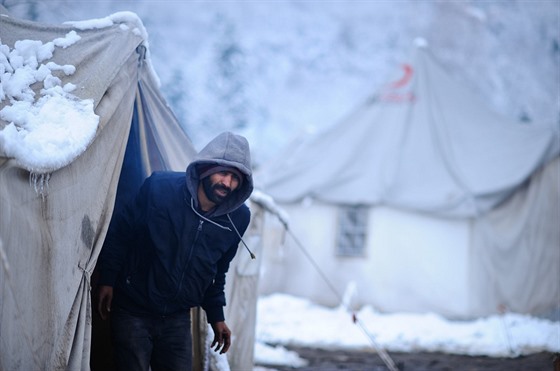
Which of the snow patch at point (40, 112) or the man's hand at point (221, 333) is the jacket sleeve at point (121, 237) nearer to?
the snow patch at point (40, 112)

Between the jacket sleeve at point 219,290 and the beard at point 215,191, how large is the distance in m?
0.27

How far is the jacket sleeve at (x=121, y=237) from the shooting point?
352 centimetres

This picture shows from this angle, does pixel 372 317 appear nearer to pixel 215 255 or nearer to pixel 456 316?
pixel 456 316

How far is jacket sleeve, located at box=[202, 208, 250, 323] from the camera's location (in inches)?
149

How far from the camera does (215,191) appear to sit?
140 inches

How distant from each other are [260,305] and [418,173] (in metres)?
4.21

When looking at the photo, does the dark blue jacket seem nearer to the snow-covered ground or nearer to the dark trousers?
the dark trousers

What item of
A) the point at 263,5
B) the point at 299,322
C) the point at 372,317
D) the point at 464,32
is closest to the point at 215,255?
the point at 299,322

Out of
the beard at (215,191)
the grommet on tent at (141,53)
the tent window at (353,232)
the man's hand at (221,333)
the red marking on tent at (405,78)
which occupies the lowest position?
the tent window at (353,232)

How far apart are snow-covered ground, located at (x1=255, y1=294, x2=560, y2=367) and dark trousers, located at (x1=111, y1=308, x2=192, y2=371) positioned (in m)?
4.18

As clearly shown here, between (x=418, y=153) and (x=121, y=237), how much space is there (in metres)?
11.0

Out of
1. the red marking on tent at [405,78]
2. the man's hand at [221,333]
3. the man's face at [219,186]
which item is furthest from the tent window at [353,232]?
the man's face at [219,186]

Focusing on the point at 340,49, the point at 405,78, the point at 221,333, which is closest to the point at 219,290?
the point at 221,333

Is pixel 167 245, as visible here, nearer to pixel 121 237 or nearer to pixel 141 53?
pixel 121 237
